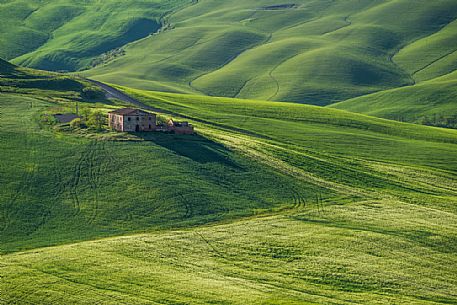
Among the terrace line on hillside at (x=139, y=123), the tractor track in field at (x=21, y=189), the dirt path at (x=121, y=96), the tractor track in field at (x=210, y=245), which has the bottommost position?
the tractor track in field at (x=210, y=245)

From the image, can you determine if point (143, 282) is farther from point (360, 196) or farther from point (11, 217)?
point (360, 196)

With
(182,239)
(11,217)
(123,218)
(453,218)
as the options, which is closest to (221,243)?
(182,239)

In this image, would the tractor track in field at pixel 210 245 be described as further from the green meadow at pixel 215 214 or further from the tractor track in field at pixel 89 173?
the tractor track in field at pixel 89 173

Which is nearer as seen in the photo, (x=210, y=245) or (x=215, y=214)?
(x=210, y=245)

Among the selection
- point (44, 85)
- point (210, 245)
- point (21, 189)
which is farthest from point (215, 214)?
point (44, 85)

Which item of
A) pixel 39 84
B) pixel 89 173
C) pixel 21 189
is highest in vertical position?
pixel 39 84

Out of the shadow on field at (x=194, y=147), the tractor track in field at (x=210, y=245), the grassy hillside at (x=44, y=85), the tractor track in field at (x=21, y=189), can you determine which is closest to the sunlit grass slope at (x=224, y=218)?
the tractor track in field at (x=210, y=245)

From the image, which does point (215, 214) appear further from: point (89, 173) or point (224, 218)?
point (89, 173)
